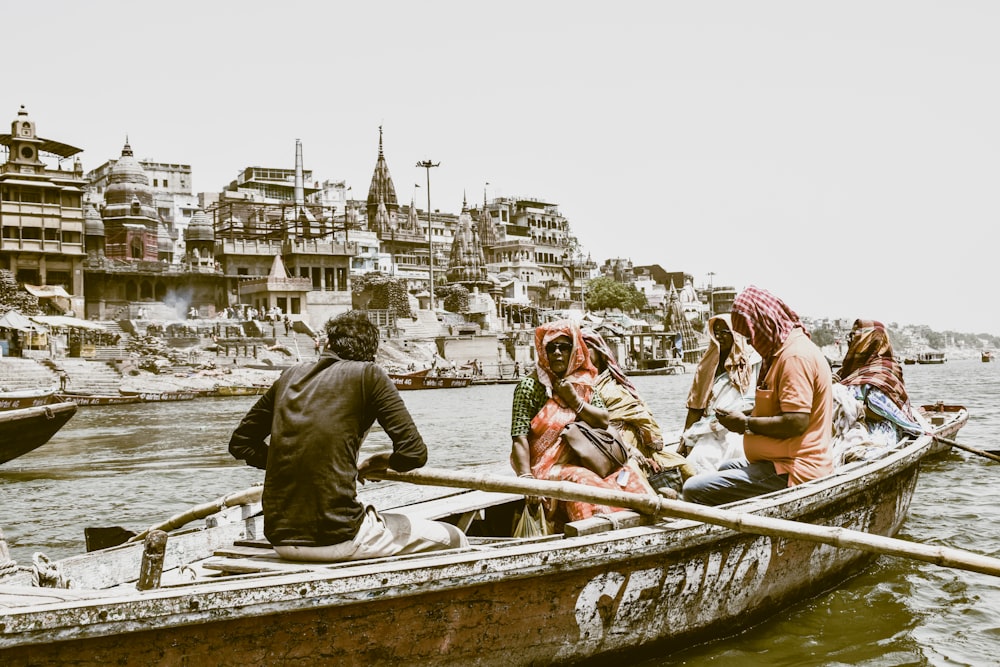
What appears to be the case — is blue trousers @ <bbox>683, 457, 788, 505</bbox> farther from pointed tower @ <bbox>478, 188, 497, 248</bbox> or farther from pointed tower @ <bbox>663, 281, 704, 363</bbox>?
pointed tower @ <bbox>478, 188, 497, 248</bbox>

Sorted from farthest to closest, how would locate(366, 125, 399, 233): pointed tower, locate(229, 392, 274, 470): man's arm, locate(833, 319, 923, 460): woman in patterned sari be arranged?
locate(366, 125, 399, 233): pointed tower < locate(833, 319, 923, 460): woman in patterned sari < locate(229, 392, 274, 470): man's arm

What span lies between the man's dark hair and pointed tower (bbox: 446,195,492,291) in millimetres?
68770

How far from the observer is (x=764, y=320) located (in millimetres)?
5375

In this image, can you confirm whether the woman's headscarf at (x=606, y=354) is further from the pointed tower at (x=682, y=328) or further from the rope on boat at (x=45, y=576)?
the pointed tower at (x=682, y=328)

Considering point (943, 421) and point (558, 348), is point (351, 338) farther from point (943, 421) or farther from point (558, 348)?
point (943, 421)

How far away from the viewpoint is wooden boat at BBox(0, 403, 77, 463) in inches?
538

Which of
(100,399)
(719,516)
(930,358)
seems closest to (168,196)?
(100,399)

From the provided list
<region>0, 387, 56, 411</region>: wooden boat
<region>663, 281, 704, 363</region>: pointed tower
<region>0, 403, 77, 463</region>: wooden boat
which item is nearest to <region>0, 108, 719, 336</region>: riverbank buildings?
<region>663, 281, 704, 363</region>: pointed tower

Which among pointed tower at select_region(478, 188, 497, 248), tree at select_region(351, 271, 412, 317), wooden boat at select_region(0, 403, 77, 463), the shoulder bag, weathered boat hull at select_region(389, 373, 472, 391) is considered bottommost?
weathered boat hull at select_region(389, 373, 472, 391)

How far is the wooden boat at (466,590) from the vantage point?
3463 millimetres

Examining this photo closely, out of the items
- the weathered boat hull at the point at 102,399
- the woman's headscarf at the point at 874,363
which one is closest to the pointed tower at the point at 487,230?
the weathered boat hull at the point at 102,399

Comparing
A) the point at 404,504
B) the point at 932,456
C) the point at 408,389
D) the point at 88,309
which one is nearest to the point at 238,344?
the point at 408,389

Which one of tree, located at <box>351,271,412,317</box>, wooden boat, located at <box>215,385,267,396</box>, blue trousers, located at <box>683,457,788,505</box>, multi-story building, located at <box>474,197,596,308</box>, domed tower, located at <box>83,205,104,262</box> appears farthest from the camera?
multi-story building, located at <box>474,197,596,308</box>

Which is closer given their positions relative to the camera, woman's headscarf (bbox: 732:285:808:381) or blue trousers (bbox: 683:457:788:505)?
woman's headscarf (bbox: 732:285:808:381)
